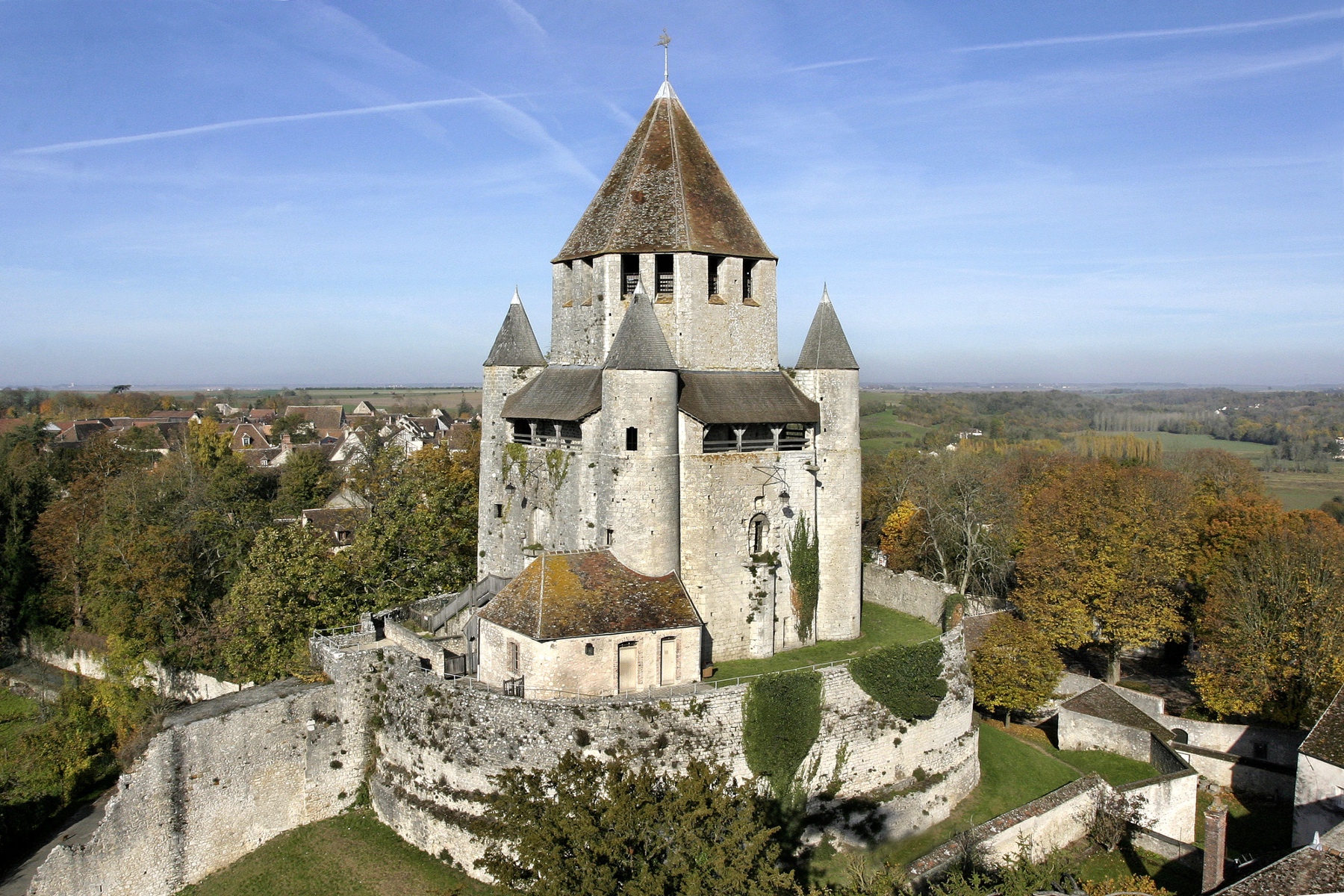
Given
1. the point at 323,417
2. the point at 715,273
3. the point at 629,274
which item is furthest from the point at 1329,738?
the point at 323,417

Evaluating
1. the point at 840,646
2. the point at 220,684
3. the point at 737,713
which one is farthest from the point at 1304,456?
the point at 220,684

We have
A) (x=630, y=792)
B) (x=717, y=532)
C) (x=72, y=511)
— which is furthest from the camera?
(x=72, y=511)

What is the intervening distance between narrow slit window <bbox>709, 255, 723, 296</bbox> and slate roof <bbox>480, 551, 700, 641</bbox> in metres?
8.71

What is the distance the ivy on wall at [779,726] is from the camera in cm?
2022

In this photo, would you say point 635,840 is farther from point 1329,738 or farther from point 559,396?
point 1329,738

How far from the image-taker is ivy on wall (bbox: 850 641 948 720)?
21.6 meters

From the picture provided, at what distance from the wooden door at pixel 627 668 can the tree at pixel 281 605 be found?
11.4 m

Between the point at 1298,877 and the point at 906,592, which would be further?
the point at 906,592

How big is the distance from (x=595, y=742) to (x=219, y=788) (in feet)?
30.5

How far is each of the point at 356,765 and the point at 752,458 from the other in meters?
13.6

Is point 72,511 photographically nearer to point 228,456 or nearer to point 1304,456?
point 228,456

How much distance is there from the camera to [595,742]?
1950 cm

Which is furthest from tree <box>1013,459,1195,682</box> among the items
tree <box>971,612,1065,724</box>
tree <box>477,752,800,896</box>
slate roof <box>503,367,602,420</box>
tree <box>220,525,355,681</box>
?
tree <box>220,525,355,681</box>

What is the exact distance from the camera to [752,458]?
81.8 feet
